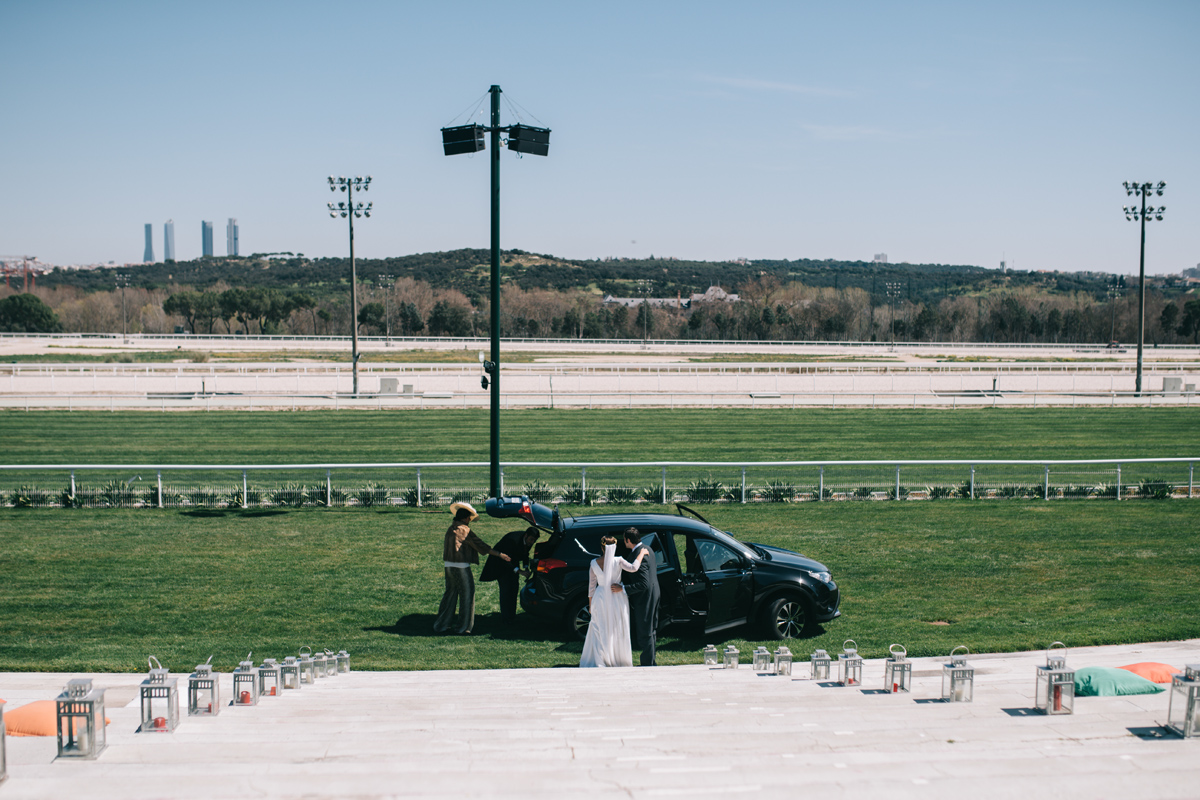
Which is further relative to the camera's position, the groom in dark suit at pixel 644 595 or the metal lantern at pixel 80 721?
the groom in dark suit at pixel 644 595

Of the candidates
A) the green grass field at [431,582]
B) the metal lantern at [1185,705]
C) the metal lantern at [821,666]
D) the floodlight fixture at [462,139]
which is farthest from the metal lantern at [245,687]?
the floodlight fixture at [462,139]

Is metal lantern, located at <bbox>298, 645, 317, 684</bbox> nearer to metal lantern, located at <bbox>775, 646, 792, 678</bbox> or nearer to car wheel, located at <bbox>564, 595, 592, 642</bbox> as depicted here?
car wheel, located at <bbox>564, 595, 592, 642</bbox>

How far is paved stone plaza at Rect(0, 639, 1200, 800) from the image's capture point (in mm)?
4207

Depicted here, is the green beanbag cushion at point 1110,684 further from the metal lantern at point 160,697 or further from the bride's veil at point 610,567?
the metal lantern at point 160,697

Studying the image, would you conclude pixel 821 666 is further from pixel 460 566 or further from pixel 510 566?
pixel 460 566

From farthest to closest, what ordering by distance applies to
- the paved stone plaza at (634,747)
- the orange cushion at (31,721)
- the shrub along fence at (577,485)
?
the shrub along fence at (577,485), the orange cushion at (31,721), the paved stone plaza at (634,747)

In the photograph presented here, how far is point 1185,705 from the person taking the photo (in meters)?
4.95

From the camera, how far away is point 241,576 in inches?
471

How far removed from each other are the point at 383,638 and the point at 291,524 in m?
6.99

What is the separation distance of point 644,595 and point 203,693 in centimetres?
383

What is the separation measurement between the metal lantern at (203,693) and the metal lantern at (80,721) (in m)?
1.06

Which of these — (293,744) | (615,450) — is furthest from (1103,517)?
(293,744)

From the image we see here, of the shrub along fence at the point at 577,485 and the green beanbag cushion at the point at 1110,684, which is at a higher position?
the green beanbag cushion at the point at 1110,684

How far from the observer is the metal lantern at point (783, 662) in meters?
7.41
